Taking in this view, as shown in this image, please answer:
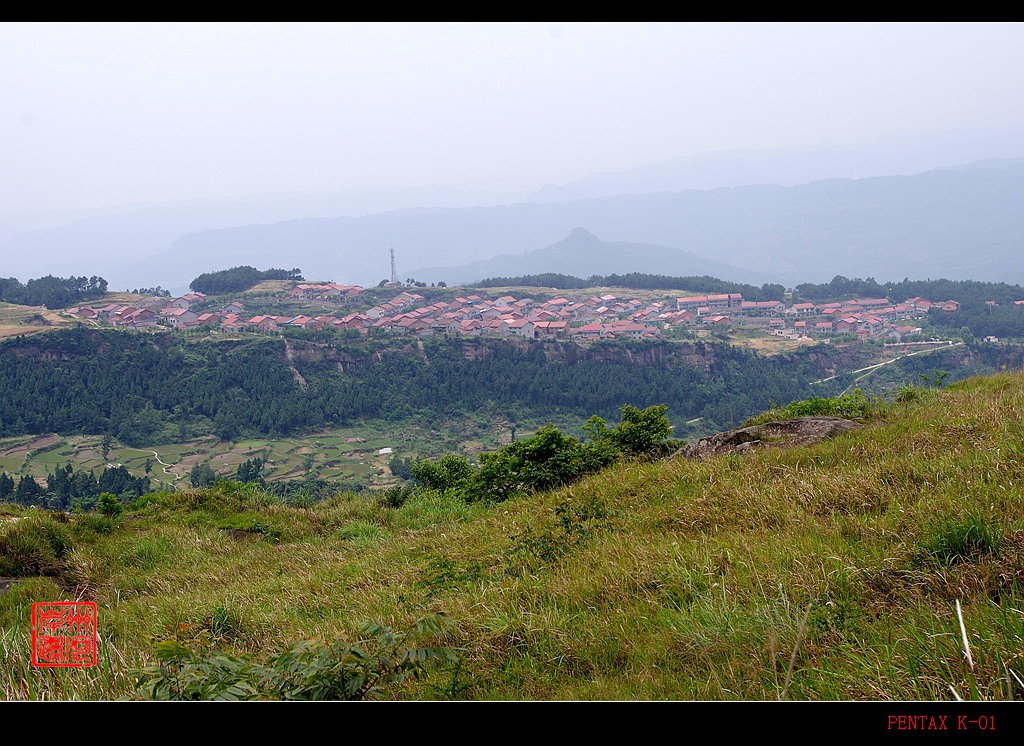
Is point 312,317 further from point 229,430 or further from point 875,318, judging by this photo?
point 875,318

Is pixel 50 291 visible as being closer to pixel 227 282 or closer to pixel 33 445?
pixel 227 282

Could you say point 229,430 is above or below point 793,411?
below

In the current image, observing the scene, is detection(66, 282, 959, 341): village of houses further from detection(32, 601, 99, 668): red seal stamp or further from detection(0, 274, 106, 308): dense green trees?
detection(32, 601, 99, 668): red seal stamp

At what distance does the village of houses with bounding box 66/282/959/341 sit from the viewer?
215 feet

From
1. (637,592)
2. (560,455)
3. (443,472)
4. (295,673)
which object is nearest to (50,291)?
(443,472)

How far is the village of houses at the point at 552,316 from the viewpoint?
65625 millimetres

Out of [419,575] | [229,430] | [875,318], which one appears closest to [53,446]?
[229,430]

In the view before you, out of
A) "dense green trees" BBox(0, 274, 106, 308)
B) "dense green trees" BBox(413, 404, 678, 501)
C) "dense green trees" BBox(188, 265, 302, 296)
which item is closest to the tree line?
"dense green trees" BBox(188, 265, 302, 296)

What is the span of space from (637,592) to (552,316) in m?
72.6

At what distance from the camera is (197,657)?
236cm

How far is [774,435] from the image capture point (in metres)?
6.34
